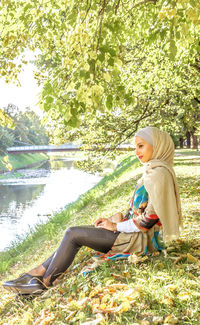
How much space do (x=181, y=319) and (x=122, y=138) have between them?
8.48 meters

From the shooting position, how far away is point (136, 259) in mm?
3408

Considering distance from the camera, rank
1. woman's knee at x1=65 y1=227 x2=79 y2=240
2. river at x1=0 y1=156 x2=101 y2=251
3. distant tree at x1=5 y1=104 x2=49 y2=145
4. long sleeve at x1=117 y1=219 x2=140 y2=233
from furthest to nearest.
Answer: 1. river at x1=0 y1=156 x2=101 y2=251
2. distant tree at x1=5 y1=104 x2=49 y2=145
3. woman's knee at x1=65 y1=227 x2=79 y2=240
4. long sleeve at x1=117 y1=219 x2=140 y2=233

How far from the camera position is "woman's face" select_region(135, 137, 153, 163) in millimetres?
3396

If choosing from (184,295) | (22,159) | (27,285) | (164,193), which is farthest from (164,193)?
(22,159)

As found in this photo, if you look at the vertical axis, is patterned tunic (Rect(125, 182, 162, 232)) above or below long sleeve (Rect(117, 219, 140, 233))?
above

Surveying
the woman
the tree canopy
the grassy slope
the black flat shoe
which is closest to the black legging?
the woman

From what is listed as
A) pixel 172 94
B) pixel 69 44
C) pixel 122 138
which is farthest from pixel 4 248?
pixel 69 44

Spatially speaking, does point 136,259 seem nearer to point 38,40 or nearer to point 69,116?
point 69,116

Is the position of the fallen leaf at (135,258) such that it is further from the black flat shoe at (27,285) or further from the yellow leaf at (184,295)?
the black flat shoe at (27,285)

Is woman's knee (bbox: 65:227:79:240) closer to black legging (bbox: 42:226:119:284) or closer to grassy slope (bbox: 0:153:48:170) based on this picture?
black legging (bbox: 42:226:119:284)

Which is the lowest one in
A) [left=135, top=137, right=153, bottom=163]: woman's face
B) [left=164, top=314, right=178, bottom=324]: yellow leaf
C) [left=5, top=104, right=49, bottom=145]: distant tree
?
[left=164, top=314, right=178, bottom=324]: yellow leaf

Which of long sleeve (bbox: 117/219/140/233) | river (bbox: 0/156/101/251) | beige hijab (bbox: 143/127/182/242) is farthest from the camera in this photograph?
river (bbox: 0/156/101/251)

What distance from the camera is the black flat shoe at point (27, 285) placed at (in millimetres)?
3498

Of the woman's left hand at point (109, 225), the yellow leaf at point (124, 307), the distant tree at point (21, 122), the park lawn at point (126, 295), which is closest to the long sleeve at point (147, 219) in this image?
the woman's left hand at point (109, 225)
